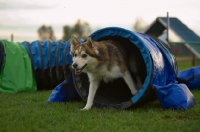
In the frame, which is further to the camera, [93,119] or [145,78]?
[145,78]

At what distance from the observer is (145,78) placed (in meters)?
6.40

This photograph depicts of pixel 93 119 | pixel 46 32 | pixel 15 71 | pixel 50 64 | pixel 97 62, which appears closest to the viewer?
pixel 93 119

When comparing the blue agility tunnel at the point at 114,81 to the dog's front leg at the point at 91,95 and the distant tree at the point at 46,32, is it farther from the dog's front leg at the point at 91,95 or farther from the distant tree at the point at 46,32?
the distant tree at the point at 46,32

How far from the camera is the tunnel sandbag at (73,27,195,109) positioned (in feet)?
19.6

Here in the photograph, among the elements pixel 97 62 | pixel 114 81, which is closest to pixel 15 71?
pixel 114 81

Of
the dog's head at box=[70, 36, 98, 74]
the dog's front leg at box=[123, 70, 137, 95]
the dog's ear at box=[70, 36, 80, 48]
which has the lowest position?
the dog's front leg at box=[123, 70, 137, 95]

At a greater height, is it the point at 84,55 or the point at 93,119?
the point at 84,55

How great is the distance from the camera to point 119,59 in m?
6.52

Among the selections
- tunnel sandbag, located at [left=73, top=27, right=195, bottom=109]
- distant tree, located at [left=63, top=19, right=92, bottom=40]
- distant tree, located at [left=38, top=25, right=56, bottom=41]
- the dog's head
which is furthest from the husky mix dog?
distant tree, located at [left=63, top=19, right=92, bottom=40]

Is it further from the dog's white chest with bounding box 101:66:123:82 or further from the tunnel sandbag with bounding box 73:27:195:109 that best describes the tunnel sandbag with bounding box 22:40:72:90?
the dog's white chest with bounding box 101:66:123:82

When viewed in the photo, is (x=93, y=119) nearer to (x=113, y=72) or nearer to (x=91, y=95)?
(x=91, y=95)

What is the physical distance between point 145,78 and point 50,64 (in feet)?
13.3

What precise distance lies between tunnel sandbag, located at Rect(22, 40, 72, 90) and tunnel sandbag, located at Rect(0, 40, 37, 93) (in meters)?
0.22

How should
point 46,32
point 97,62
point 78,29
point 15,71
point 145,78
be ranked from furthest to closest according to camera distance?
point 78,29 → point 46,32 → point 15,71 → point 145,78 → point 97,62
